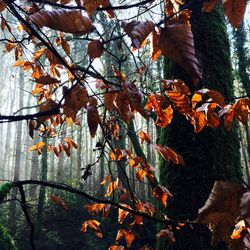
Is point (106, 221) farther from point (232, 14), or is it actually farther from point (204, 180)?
point (232, 14)

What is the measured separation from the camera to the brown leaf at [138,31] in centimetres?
58

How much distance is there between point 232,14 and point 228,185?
1.31 ft

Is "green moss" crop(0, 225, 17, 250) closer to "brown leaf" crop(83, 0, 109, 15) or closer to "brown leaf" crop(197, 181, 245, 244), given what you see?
"brown leaf" crop(83, 0, 109, 15)

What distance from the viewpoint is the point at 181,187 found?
164 cm

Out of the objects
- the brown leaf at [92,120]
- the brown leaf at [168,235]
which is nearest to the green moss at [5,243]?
the brown leaf at [168,235]

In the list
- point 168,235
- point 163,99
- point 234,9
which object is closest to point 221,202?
point 234,9

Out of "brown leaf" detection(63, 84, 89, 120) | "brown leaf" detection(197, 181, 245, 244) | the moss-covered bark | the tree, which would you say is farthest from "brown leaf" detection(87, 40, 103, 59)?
the moss-covered bark

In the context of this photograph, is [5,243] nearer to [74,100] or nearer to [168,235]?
[168,235]

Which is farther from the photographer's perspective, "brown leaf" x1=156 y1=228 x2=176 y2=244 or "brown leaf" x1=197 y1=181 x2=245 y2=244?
"brown leaf" x1=156 y1=228 x2=176 y2=244

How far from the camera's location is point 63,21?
559 millimetres

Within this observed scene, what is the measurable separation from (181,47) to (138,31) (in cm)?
11

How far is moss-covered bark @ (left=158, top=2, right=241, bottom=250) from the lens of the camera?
158cm

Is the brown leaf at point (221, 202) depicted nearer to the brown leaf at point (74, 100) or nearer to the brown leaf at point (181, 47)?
the brown leaf at point (181, 47)

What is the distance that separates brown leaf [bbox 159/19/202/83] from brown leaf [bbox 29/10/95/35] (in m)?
0.15
